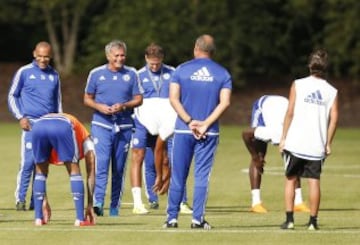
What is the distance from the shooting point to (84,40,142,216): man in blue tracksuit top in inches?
677

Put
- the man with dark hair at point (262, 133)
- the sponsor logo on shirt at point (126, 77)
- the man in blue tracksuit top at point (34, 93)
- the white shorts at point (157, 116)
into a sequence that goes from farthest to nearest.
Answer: the white shorts at point (157, 116) → the man with dark hair at point (262, 133) → the man in blue tracksuit top at point (34, 93) → the sponsor logo on shirt at point (126, 77)

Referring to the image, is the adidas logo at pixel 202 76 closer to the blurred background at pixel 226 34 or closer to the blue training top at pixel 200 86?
the blue training top at pixel 200 86

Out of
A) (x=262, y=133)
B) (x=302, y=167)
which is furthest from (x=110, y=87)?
(x=302, y=167)

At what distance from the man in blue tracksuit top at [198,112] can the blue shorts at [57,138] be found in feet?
3.79

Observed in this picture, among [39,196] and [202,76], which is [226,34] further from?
[39,196]

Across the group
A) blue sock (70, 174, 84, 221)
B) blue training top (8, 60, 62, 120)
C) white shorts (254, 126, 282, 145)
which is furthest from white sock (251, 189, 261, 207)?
blue sock (70, 174, 84, 221)

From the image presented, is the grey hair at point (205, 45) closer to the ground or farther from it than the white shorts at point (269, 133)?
farther from it

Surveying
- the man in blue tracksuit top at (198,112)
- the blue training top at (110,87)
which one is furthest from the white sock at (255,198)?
the man in blue tracksuit top at (198,112)

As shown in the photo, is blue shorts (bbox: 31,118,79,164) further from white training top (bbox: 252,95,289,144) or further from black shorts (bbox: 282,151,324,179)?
white training top (bbox: 252,95,289,144)

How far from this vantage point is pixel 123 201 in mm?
19797

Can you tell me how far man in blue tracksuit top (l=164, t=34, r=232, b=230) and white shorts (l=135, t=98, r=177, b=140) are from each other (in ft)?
11.1

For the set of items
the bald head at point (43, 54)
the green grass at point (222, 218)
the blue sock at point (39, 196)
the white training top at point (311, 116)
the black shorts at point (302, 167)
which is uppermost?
the bald head at point (43, 54)

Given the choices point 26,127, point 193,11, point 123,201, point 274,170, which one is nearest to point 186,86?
point 26,127

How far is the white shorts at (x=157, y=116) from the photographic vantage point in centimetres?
1836
